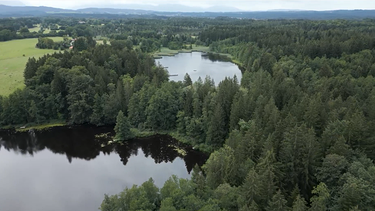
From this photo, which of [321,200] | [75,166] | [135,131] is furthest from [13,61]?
[321,200]

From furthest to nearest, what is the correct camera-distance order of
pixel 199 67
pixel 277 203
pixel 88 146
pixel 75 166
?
1. pixel 199 67
2. pixel 88 146
3. pixel 75 166
4. pixel 277 203

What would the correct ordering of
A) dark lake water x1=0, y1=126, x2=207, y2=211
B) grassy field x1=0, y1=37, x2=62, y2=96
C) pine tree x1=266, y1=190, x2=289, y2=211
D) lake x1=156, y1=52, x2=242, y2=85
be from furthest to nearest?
lake x1=156, y1=52, x2=242, y2=85 < grassy field x1=0, y1=37, x2=62, y2=96 < dark lake water x1=0, y1=126, x2=207, y2=211 < pine tree x1=266, y1=190, x2=289, y2=211

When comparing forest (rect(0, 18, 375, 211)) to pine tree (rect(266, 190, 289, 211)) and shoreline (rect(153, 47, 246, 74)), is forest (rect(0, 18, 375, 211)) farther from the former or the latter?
shoreline (rect(153, 47, 246, 74))

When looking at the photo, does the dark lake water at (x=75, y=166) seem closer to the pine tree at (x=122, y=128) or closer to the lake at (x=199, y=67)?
the pine tree at (x=122, y=128)

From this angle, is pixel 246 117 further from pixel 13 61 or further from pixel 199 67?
pixel 13 61

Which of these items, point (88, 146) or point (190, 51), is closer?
point (88, 146)

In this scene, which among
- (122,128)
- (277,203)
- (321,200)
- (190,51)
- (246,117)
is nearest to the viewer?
(277,203)

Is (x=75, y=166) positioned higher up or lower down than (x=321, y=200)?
lower down

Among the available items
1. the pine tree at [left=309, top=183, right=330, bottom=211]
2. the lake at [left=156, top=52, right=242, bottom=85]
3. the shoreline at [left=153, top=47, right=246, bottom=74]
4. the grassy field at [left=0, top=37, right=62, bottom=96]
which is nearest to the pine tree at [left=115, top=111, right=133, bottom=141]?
the grassy field at [left=0, top=37, right=62, bottom=96]
